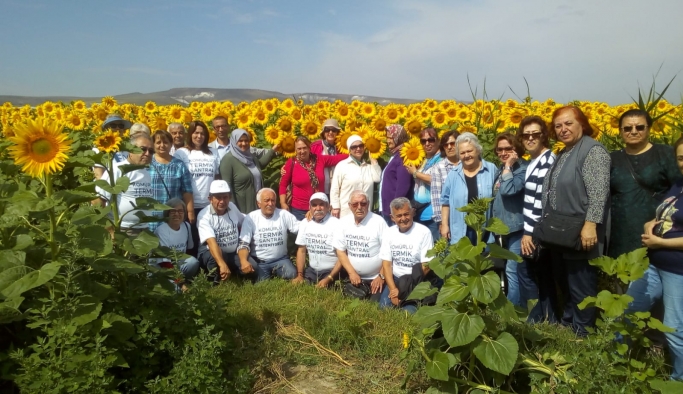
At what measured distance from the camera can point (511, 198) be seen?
421 centimetres

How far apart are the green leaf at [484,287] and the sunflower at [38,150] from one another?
1896 mm

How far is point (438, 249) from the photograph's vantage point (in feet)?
9.21

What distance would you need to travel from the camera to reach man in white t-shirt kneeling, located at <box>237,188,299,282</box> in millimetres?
5508

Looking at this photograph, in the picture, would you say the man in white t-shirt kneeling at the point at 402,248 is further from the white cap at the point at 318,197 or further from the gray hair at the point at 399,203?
the white cap at the point at 318,197

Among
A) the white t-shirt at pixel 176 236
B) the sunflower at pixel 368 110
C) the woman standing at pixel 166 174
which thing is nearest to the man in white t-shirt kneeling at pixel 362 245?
the white t-shirt at pixel 176 236

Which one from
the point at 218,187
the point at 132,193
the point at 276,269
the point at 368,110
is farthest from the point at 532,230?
the point at 368,110

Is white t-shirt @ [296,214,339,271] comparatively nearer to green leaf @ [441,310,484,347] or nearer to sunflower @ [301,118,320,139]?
sunflower @ [301,118,320,139]

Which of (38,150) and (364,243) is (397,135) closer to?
(364,243)

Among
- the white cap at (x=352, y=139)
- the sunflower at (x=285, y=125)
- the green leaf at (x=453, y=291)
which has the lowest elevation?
the green leaf at (x=453, y=291)

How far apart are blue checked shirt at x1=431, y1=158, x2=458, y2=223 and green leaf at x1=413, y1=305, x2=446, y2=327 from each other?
2310 millimetres

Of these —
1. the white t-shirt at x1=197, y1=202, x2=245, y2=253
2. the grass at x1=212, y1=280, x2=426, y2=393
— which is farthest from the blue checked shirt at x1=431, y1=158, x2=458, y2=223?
the white t-shirt at x1=197, y1=202, x2=245, y2=253

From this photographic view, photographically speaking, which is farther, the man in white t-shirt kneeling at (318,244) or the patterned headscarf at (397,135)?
the patterned headscarf at (397,135)

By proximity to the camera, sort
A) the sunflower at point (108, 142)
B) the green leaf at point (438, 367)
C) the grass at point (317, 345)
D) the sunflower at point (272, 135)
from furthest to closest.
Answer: the sunflower at point (272, 135) → the sunflower at point (108, 142) → the grass at point (317, 345) → the green leaf at point (438, 367)

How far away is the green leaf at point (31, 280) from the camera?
7.43 feet
